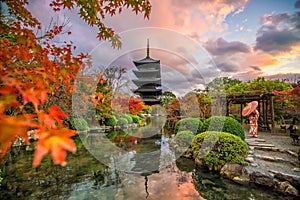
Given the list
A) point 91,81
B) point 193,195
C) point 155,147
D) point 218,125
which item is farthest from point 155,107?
point 193,195

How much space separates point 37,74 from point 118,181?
10.5 ft

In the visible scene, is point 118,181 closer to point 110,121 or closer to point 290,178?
point 290,178

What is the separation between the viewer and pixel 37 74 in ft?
4.01

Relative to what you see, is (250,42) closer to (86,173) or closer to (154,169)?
(154,169)

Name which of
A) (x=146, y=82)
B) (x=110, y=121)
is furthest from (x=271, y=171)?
(x=146, y=82)

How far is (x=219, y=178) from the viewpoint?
3.88 m

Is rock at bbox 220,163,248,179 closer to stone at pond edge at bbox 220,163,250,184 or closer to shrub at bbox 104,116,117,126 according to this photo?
stone at pond edge at bbox 220,163,250,184

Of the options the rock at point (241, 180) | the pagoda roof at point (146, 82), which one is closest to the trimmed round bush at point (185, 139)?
the rock at point (241, 180)

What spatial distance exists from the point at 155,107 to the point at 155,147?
19525 millimetres

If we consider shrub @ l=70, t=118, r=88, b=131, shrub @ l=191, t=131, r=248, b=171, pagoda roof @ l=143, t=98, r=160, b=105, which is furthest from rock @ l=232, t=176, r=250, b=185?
pagoda roof @ l=143, t=98, r=160, b=105

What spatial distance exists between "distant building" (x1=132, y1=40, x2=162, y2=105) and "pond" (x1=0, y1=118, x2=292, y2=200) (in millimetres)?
16621

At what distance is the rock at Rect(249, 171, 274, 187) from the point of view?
339cm

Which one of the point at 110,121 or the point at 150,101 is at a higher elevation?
the point at 150,101

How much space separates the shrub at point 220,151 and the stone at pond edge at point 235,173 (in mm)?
121
